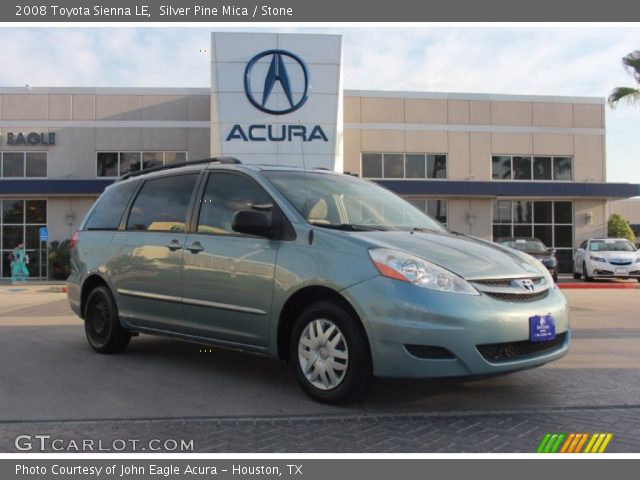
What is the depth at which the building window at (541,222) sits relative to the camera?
88.3ft

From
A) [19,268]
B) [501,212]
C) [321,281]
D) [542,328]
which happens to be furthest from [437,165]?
[321,281]

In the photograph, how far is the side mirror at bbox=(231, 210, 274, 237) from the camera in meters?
4.73

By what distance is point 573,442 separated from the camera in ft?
12.2

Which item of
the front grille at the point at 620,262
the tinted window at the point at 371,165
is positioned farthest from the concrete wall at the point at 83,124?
the front grille at the point at 620,262

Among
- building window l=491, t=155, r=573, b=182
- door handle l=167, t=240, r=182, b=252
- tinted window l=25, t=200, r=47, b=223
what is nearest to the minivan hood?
door handle l=167, t=240, r=182, b=252

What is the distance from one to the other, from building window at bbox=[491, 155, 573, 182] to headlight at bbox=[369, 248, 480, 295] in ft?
77.7

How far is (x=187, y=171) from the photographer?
5906mm

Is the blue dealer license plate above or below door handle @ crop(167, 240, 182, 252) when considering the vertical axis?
below

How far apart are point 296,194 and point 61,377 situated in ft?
8.94

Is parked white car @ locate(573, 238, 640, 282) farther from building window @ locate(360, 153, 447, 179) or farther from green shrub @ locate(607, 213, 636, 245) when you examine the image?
building window @ locate(360, 153, 447, 179)

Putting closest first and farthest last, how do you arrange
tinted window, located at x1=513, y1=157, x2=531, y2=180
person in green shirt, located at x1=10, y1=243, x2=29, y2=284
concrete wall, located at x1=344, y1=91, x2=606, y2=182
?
1. person in green shirt, located at x1=10, y1=243, x2=29, y2=284
2. concrete wall, located at x1=344, y1=91, x2=606, y2=182
3. tinted window, located at x1=513, y1=157, x2=531, y2=180

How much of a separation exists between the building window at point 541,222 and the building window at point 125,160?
1434cm

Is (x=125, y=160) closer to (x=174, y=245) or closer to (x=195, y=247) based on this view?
(x=174, y=245)

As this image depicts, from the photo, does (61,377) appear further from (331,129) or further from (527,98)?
(527,98)
